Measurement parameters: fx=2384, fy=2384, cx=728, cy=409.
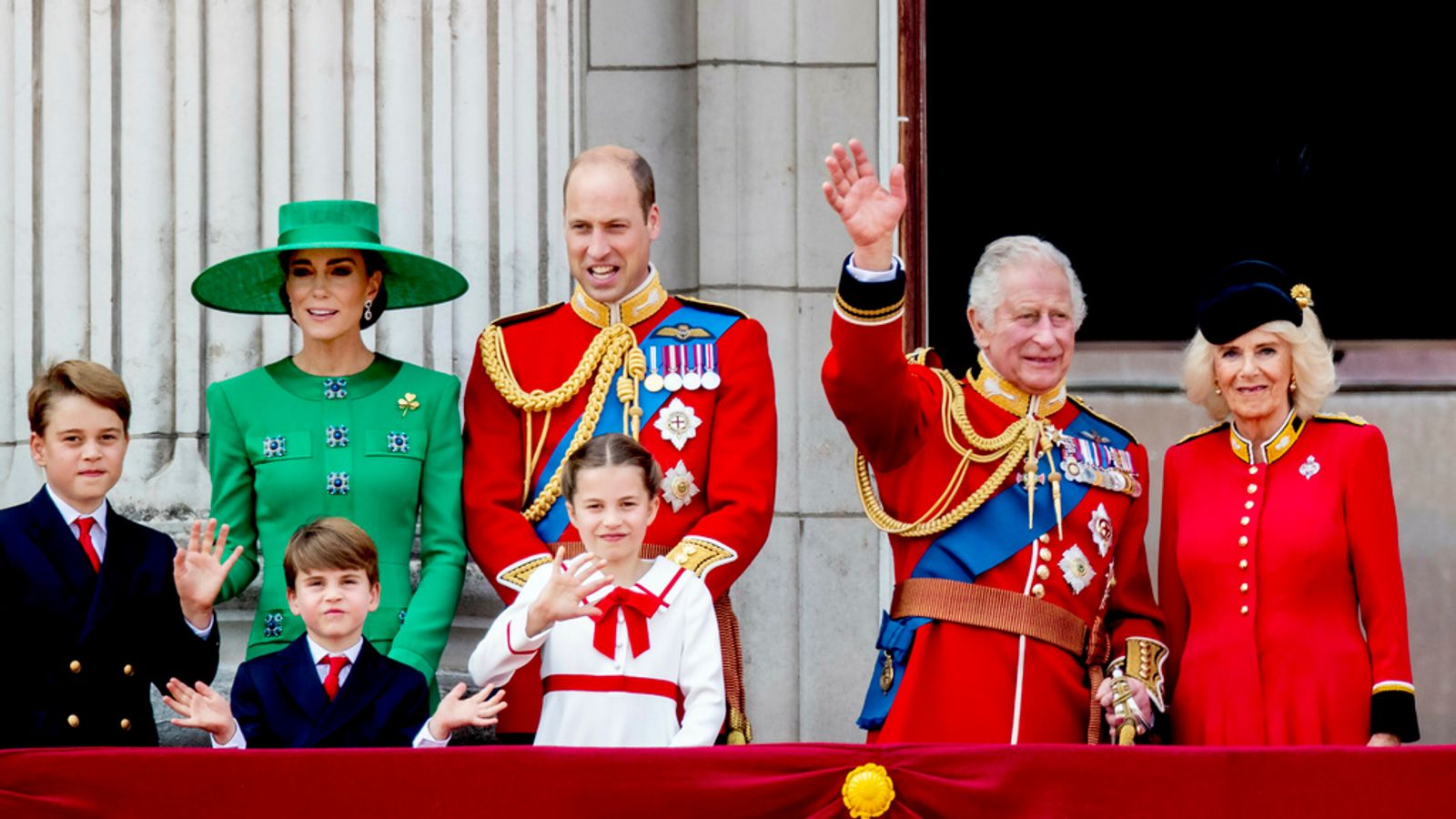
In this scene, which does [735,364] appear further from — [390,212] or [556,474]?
[390,212]

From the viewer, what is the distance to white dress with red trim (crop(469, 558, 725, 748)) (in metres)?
4.32

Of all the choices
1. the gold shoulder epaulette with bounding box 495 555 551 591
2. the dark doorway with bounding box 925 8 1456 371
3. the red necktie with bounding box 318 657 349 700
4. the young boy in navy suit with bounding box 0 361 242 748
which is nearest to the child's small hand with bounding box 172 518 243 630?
the young boy in navy suit with bounding box 0 361 242 748

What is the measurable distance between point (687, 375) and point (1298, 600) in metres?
1.27

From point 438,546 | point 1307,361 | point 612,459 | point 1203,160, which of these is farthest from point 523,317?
point 1203,160

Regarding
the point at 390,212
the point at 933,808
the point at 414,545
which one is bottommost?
the point at 933,808

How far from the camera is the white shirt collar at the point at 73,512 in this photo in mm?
4492

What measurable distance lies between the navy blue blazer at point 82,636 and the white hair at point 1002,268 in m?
1.65

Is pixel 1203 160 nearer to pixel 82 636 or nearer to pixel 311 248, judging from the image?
pixel 311 248

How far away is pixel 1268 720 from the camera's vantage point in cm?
454

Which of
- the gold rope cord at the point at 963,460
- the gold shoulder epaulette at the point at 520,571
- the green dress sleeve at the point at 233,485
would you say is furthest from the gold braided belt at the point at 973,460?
the green dress sleeve at the point at 233,485

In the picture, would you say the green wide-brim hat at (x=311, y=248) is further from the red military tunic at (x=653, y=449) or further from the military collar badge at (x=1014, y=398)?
the military collar badge at (x=1014, y=398)

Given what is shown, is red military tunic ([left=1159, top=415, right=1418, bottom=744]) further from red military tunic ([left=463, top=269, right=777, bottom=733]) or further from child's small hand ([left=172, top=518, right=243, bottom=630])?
child's small hand ([left=172, top=518, right=243, bottom=630])

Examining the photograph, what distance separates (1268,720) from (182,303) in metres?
2.79

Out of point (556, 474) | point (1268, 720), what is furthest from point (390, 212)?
point (1268, 720)
